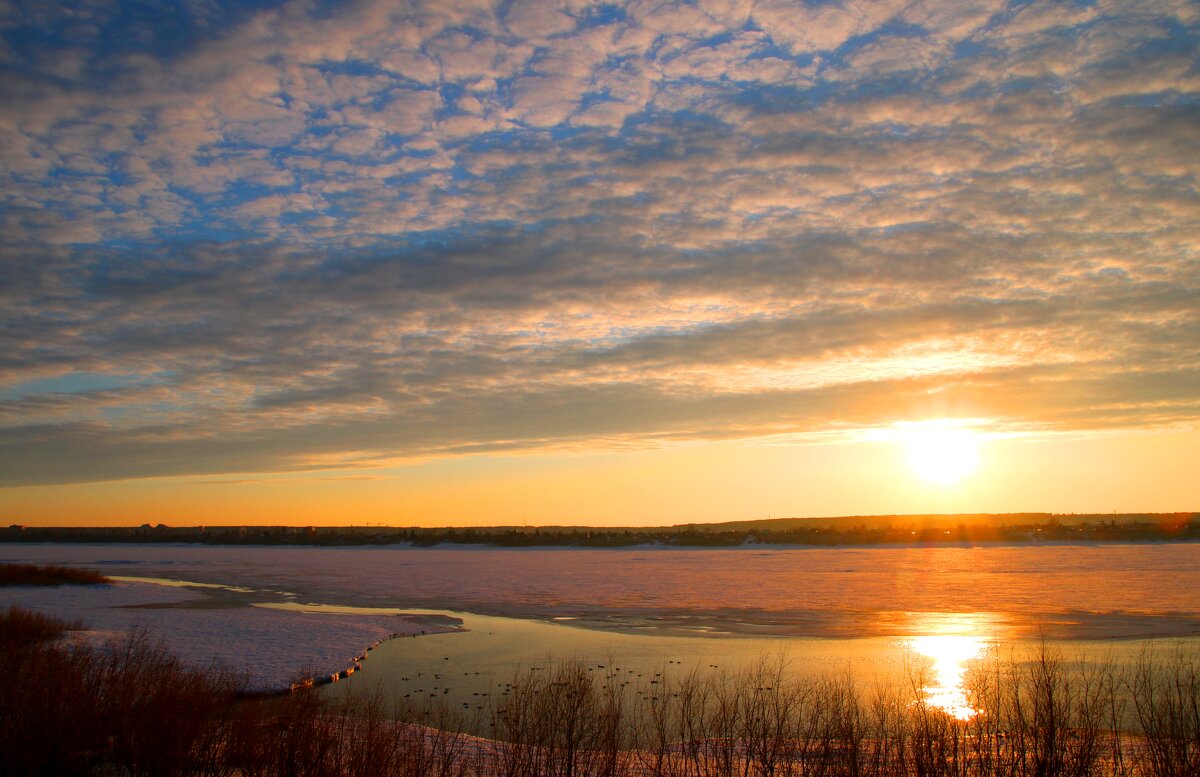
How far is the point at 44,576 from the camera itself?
94.1ft

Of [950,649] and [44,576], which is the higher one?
[950,649]

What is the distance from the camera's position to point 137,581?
3275cm


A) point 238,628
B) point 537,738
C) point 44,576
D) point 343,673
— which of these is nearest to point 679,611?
point 343,673

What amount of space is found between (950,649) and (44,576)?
2694 centimetres

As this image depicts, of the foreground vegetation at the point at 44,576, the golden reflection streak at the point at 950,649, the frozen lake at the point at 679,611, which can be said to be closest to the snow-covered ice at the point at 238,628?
the frozen lake at the point at 679,611

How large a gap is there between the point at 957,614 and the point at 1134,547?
29.9 meters

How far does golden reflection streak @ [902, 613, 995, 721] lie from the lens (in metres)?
11.0

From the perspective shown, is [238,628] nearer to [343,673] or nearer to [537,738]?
[343,673]

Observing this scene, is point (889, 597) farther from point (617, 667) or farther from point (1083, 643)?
point (617, 667)

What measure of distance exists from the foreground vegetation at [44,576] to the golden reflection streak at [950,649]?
2468 centimetres

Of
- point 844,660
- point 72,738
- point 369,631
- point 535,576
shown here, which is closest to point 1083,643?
point 844,660

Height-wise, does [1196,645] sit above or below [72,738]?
above

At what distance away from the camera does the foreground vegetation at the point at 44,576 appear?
27.7 metres

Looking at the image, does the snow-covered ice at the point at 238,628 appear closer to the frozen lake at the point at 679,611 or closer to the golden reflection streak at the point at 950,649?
the frozen lake at the point at 679,611
